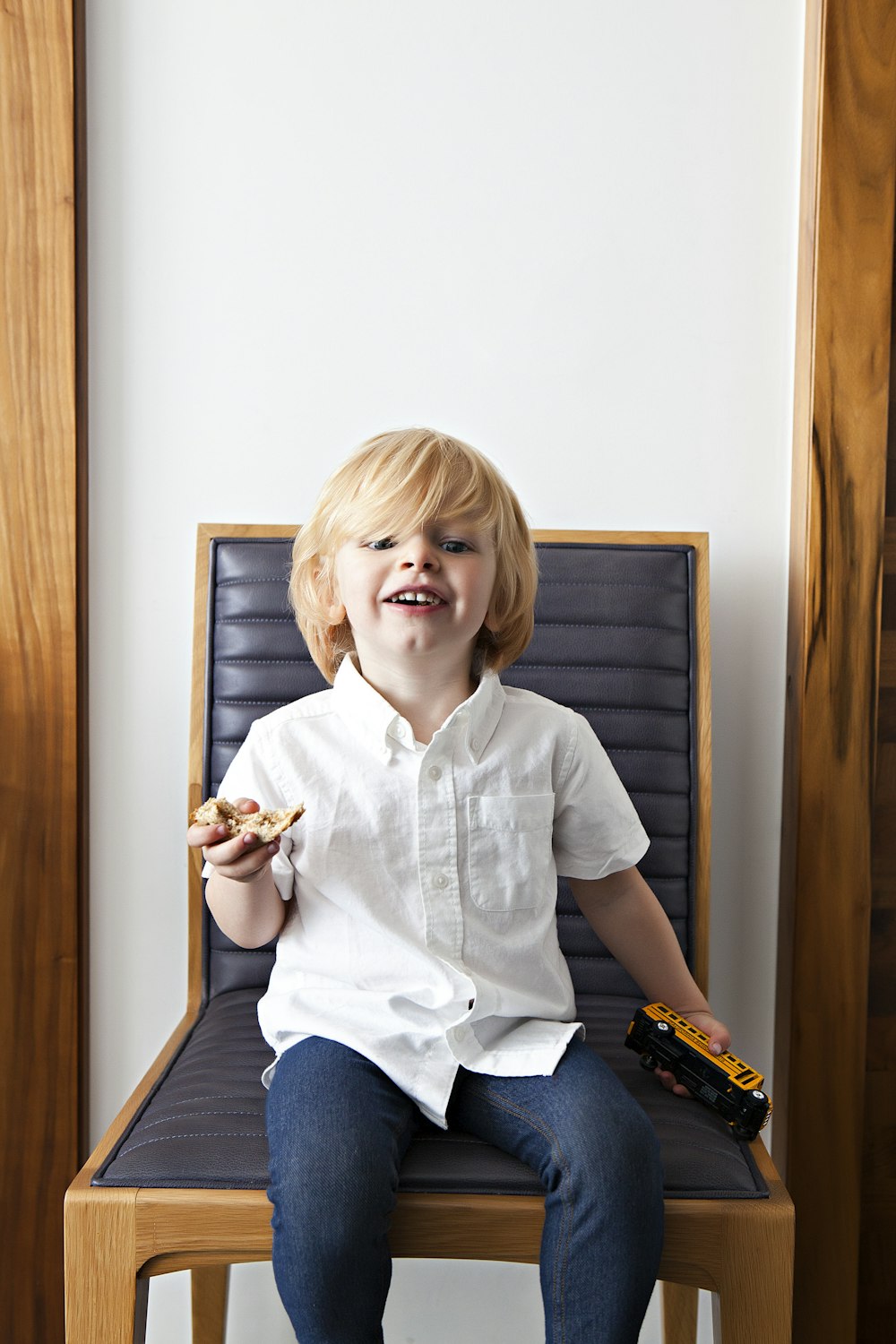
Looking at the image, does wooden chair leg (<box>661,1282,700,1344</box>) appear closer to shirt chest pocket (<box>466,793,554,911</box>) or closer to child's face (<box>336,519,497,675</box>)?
shirt chest pocket (<box>466,793,554,911</box>)

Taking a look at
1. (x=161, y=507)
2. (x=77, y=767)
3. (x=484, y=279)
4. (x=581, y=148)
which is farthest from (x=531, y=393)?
(x=77, y=767)

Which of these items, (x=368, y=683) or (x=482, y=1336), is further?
(x=482, y=1336)

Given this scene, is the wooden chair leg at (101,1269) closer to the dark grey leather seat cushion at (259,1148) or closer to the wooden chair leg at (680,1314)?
the dark grey leather seat cushion at (259,1148)

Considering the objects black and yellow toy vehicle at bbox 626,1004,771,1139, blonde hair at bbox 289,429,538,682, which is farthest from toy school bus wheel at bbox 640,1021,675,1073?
blonde hair at bbox 289,429,538,682

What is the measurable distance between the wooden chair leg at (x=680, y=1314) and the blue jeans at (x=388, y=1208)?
0.49 meters

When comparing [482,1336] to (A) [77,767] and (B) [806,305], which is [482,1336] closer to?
(A) [77,767]

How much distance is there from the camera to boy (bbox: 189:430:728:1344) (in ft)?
2.39

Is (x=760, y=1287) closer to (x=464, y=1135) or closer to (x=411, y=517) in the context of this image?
(x=464, y=1135)

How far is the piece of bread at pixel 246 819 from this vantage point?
2.60 feet

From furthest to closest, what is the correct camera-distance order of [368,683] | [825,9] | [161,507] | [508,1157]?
[161,507]
[825,9]
[368,683]
[508,1157]

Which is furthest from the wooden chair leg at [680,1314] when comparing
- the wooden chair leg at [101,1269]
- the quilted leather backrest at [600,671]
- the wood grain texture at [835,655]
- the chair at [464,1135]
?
the wooden chair leg at [101,1269]

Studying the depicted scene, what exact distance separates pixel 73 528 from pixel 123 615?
4.4 inches

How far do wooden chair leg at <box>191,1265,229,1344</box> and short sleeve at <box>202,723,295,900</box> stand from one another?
541 millimetres

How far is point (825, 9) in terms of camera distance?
1.14m
